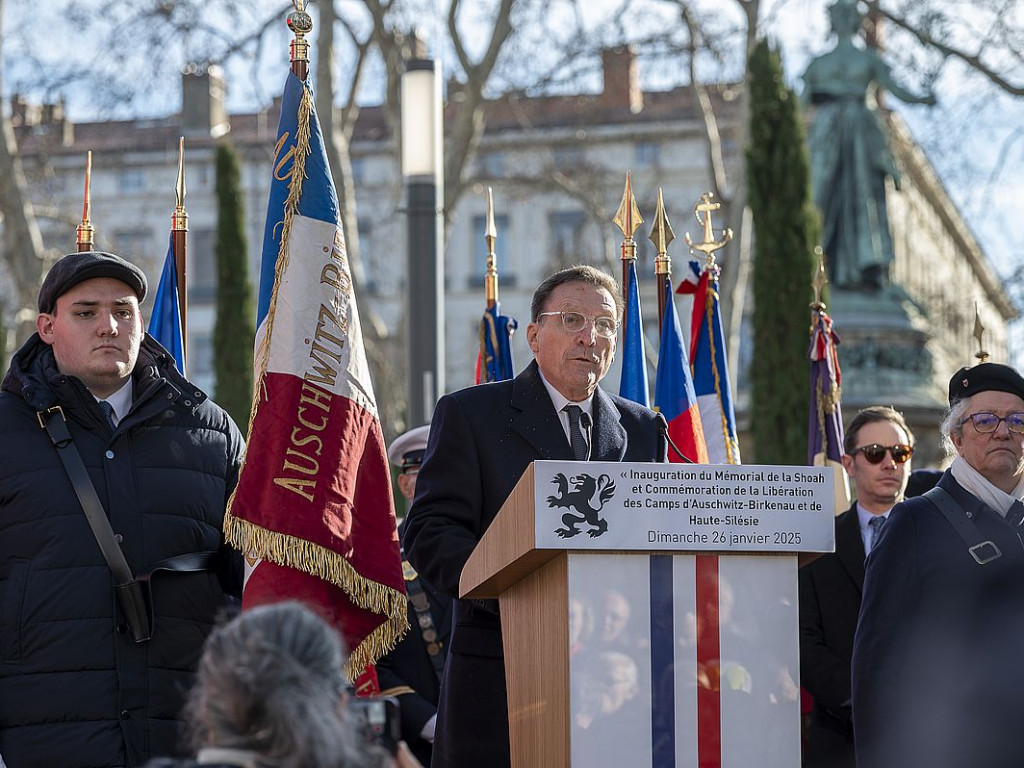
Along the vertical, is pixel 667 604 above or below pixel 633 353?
below

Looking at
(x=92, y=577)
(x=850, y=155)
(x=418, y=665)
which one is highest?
(x=850, y=155)

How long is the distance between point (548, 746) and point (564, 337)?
1517 millimetres

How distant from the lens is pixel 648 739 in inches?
159

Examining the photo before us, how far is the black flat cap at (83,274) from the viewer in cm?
529

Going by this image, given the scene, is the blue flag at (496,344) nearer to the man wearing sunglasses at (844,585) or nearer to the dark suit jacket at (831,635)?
the man wearing sunglasses at (844,585)

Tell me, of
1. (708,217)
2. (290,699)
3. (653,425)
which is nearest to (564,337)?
(653,425)

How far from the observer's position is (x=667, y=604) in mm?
4078

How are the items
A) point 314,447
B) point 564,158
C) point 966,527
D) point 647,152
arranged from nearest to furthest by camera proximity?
1. point 966,527
2. point 314,447
3. point 564,158
4. point 647,152

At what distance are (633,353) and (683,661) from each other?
14.2 feet

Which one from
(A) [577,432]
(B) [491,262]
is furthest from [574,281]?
(B) [491,262]

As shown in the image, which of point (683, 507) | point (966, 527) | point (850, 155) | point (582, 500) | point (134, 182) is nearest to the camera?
point (582, 500)

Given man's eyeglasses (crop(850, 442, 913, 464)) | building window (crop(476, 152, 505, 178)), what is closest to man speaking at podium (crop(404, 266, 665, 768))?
man's eyeglasses (crop(850, 442, 913, 464))

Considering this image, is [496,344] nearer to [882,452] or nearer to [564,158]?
[882,452]

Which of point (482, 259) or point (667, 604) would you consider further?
point (482, 259)
